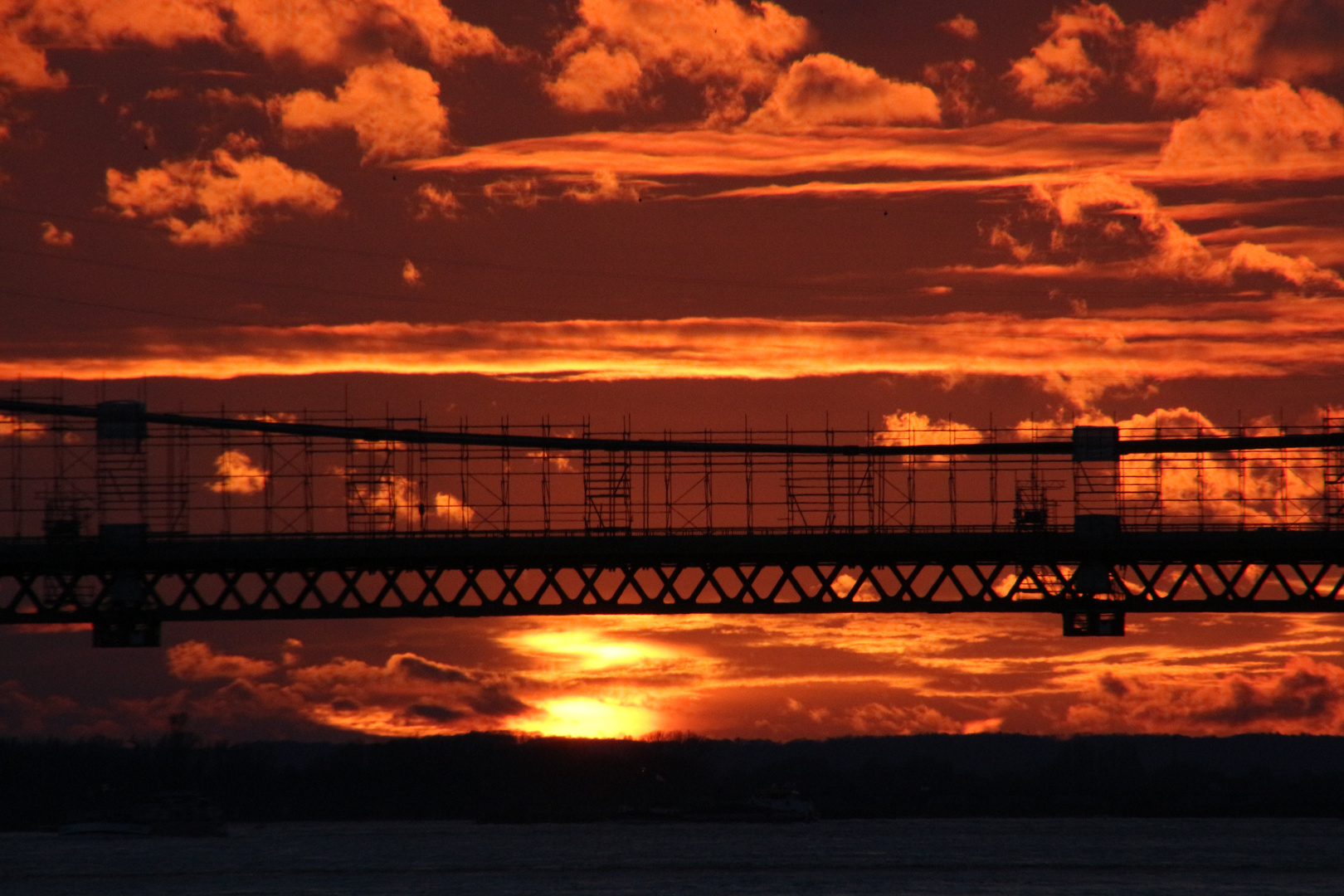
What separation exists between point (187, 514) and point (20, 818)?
138 meters

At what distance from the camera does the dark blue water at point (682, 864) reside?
305 feet

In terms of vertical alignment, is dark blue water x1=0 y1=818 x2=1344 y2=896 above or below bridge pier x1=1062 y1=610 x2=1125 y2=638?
below

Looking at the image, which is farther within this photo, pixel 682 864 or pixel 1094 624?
pixel 682 864

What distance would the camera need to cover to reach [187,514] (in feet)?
251

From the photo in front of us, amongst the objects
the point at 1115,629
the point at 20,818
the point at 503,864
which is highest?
the point at 1115,629

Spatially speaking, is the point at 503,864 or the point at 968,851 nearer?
the point at 503,864

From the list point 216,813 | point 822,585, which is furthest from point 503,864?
point 216,813

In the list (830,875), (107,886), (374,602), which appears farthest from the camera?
(830,875)

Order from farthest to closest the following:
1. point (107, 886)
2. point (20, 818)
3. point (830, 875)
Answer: point (20, 818)
point (830, 875)
point (107, 886)

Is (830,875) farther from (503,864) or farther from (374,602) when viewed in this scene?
(374,602)

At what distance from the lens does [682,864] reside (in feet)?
375

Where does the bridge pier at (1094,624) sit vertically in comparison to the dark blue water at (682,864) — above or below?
above

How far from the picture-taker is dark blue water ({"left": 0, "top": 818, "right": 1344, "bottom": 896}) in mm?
92812

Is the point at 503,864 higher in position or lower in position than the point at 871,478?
lower
